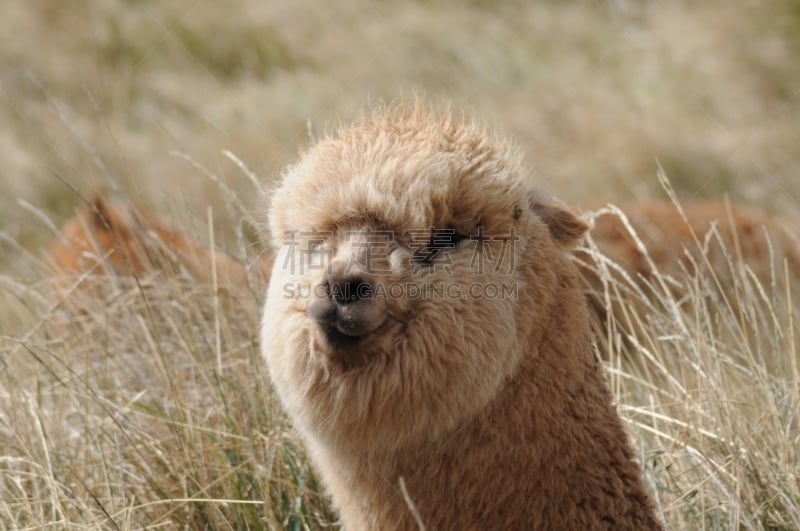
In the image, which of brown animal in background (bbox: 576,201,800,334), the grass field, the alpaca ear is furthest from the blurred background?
the alpaca ear

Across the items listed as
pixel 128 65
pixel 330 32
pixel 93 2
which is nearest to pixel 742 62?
pixel 330 32

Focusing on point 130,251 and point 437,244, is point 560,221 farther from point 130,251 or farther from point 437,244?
point 130,251

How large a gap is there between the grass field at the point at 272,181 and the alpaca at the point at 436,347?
39cm

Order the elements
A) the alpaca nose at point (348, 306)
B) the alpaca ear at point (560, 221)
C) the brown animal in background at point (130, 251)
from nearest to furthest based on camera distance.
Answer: the alpaca nose at point (348, 306) → the alpaca ear at point (560, 221) → the brown animal in background at point (130, 251)

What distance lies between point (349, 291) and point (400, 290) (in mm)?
148

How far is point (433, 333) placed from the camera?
251cm

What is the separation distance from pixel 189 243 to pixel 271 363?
2.64 m

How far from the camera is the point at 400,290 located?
253 centimetres

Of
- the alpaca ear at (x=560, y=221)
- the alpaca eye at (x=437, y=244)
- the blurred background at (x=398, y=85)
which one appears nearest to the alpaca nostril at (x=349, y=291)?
the alpaca eye at (x=437, y=244)

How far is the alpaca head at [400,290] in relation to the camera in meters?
2.50

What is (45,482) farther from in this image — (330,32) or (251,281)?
(330,32)

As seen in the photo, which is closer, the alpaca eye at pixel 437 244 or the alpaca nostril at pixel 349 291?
the alpaca nostril at pixel 349 291

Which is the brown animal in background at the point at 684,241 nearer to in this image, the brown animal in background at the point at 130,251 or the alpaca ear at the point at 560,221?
the brown animal in background at the point at 130,251

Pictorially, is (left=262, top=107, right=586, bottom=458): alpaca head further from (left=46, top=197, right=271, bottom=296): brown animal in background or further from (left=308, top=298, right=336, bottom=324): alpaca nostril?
(left=46, top=197, right=271, bottom=296): brown animal in background
